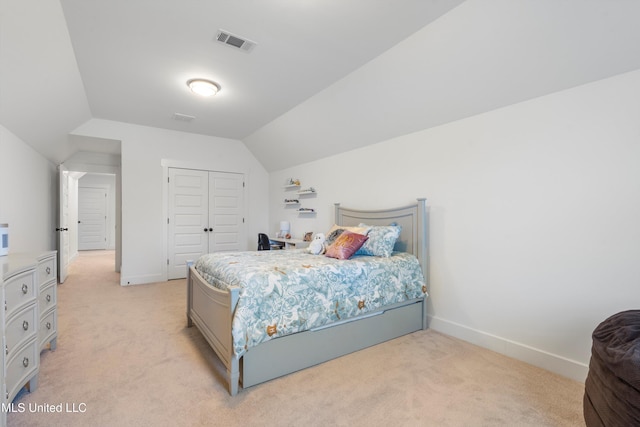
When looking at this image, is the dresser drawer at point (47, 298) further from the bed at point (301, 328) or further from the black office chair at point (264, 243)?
the black office chair at point (264, 243)

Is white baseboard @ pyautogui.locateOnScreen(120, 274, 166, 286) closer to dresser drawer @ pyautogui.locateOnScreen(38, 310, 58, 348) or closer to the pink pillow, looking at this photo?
dresser drawer @ pyautogui.locateOnScreen(38, 310, 58, 348)

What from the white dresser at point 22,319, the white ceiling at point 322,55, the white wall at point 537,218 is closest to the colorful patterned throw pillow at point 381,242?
the white wall at point 537,218

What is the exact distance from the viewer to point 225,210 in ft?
19.0

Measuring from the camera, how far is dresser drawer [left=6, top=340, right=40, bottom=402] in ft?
5.45

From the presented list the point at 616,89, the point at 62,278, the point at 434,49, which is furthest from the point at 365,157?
the point at 62,278

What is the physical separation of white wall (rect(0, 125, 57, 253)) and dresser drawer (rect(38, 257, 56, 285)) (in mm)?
1003

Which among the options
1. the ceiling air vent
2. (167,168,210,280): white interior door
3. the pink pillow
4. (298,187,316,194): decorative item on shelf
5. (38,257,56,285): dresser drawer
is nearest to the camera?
(38,257,56,285): dresser drawer

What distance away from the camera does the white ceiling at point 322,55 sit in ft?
A: 6.34

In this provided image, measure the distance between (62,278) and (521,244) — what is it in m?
6.40

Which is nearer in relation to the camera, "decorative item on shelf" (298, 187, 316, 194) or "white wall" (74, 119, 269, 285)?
"white wall" (74, 119, 269, 285)

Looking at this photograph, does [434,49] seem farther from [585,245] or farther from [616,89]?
[585,245]

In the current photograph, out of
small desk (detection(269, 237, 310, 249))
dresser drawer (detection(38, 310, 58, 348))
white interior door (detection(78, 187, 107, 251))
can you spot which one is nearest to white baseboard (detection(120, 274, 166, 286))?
small desk (detection(269, 237, 310, 249))

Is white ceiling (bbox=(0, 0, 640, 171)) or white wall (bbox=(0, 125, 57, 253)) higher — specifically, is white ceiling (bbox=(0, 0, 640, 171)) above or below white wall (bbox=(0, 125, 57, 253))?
above

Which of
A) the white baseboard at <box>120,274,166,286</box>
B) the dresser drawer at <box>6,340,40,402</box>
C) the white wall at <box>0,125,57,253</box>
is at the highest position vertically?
the white wall at <box>0,125,57,253</box>
